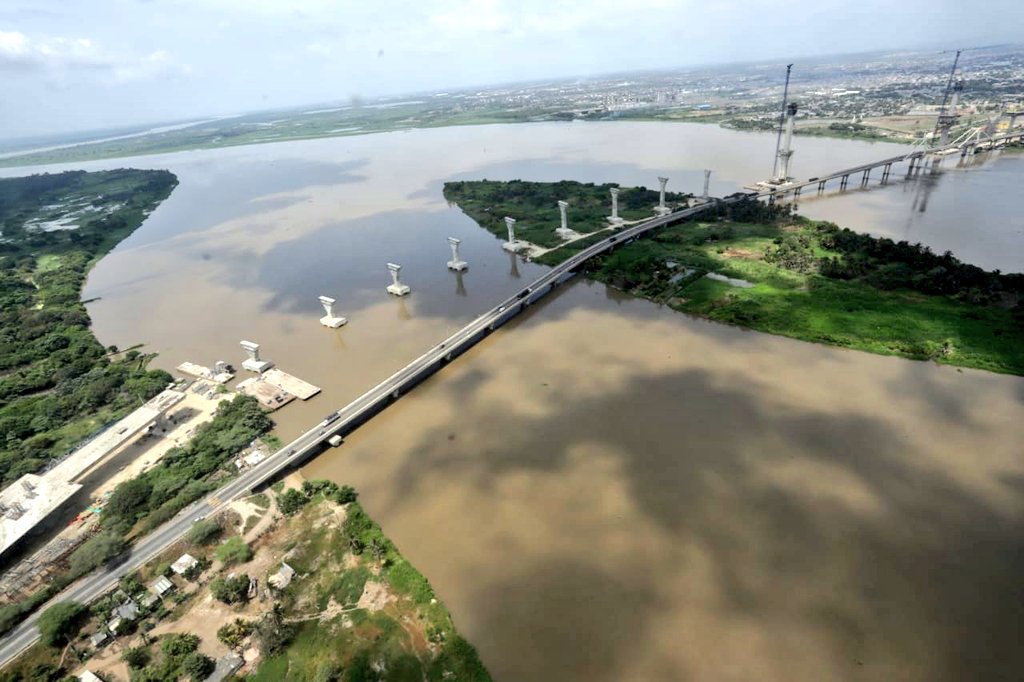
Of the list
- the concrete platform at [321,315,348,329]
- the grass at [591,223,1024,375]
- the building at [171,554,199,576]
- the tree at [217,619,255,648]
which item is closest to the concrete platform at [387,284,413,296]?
the concrete platform at [321,315,348,329]

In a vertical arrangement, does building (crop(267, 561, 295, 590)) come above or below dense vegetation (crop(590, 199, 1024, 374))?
above

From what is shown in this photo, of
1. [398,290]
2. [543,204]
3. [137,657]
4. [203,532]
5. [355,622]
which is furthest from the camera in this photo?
[543,204]


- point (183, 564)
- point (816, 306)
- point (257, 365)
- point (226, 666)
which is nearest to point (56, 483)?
point (183, 564)

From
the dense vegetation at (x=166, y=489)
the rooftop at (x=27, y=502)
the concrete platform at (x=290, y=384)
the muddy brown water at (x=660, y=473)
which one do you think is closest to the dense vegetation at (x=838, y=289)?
the muddy brown water at (x=660, y=473)

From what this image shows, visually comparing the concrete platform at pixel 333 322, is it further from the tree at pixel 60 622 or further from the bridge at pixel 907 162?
the bridge at pixel 907 162

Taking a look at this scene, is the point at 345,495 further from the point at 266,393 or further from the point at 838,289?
the point at 838,289

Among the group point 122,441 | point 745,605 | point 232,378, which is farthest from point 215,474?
point 745,605

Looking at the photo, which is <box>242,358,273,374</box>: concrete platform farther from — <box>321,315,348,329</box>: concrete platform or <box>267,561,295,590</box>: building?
<box>267,561,295,590</box>: building
